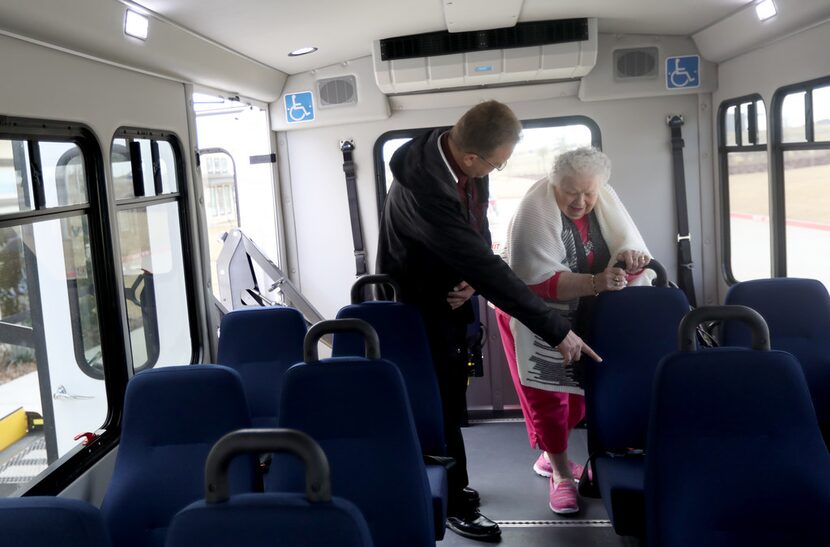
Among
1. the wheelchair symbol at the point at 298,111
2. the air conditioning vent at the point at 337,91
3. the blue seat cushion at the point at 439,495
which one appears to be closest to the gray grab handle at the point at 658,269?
the blue seat cushion at the point at 439,495

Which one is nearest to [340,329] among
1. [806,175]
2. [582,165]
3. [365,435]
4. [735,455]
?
[365,435]

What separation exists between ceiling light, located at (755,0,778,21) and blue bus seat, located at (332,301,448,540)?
2760mm

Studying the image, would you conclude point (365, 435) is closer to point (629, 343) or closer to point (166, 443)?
point (166, 443)

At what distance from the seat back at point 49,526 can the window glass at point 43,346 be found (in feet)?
5.35

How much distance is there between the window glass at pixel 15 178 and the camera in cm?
276

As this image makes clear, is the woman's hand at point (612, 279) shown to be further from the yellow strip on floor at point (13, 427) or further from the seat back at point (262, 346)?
the yellow strip on floor at point (13, 427)

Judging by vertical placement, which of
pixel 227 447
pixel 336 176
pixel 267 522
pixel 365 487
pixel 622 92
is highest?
pixel 622 92

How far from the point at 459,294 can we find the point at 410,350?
1.12ft

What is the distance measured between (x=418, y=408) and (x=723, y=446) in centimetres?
123

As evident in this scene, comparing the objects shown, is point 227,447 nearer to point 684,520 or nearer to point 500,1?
point 684,520

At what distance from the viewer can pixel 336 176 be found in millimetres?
6449

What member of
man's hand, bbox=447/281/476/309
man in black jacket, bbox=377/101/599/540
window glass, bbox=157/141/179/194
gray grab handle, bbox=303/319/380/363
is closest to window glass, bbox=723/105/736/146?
man in black jacket, bbox=377/101/599/540

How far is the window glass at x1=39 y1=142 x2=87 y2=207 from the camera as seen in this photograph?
3.04m

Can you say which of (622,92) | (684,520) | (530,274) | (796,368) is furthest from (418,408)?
(622,92)
